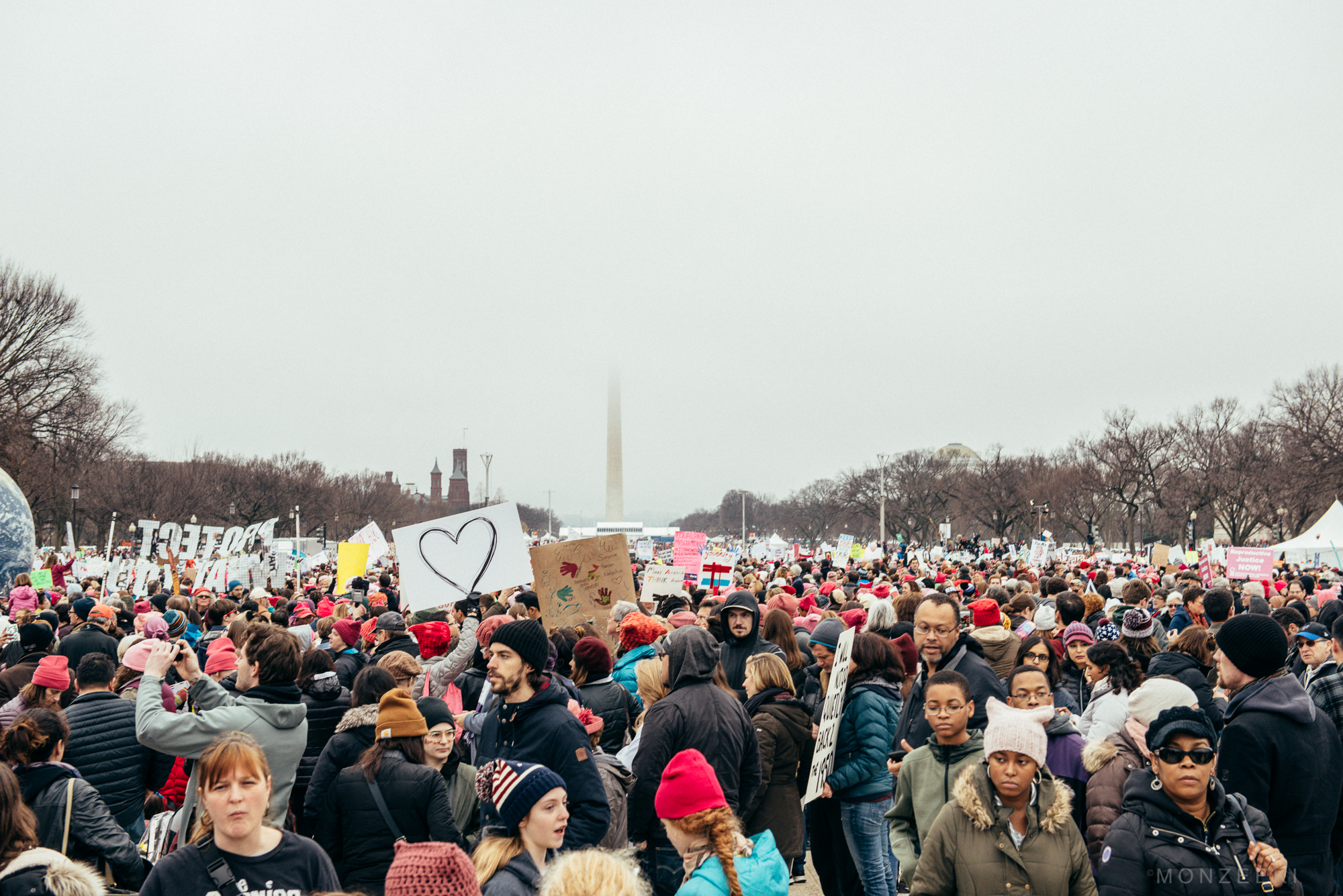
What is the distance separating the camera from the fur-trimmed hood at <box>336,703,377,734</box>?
469cm

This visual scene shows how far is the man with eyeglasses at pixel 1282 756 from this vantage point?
4211 millimetres

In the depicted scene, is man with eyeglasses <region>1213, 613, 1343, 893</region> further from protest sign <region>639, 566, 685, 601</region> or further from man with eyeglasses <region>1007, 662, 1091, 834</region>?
protest sign <region>639, 566, 685, 601</region>

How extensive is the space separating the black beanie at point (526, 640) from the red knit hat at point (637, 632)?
2.77 m

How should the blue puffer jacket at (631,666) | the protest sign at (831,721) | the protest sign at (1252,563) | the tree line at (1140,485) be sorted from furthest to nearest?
the tree line at (1140,485)
the protest sign at (1252,563)
the blue puffer jacket at (631,666)
the protest sign at (831,721)

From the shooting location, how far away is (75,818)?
173 inches

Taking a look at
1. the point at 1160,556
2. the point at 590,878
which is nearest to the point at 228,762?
the point at 590,878

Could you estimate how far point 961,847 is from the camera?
3.62 meters

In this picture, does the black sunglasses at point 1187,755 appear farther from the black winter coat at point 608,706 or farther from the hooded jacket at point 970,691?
the black winter coat at point 608,706

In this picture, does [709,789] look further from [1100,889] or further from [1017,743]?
[1100,889]

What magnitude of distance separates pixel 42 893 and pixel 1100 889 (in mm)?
3505

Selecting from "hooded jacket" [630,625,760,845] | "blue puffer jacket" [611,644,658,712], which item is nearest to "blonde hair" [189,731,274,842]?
"hooded jacket" [630,625,760,845]

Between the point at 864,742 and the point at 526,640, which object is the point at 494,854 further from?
the point at 864,742

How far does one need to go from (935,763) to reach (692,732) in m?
1.13

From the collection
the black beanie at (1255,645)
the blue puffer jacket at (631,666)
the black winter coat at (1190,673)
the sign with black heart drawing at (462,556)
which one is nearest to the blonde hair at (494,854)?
the black beanie at (1255,645)
